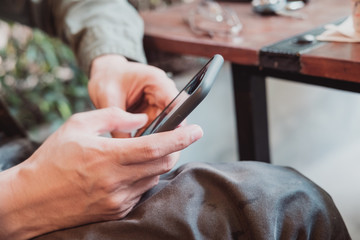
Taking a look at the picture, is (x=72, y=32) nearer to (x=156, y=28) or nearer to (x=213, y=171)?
(x=156, y=28)

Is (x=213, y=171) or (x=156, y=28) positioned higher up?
(x=156, y=28)

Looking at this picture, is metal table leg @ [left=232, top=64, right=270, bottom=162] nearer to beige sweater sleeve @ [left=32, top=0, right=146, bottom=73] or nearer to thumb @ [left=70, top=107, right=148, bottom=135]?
beige sweater sleeve @ [left=32, top=0, right=146, bottom=73]

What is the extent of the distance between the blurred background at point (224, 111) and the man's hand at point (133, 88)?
0.47 m

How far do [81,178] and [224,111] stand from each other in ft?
5.09

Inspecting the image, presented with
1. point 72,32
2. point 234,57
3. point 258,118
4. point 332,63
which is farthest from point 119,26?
point 332,63

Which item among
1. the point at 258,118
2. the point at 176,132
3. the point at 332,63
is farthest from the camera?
the point at 258,118

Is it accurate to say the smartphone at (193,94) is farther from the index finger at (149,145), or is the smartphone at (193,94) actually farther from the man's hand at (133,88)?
the man's hand at (133,88)

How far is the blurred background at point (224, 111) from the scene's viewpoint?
1.09 metres

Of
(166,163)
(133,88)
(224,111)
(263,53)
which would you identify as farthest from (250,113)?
(224,111)

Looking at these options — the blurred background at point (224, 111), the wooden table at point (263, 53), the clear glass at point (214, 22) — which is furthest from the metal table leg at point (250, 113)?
the blurred background at point (224, 111)

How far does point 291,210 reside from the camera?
45 cm

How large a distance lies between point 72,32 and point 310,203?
72 cm

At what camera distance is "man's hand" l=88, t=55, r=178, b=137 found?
2.06 feet

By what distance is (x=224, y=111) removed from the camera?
1.93m
